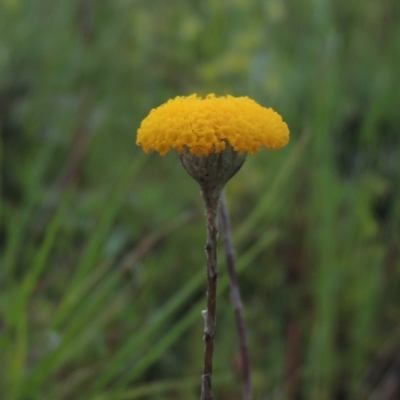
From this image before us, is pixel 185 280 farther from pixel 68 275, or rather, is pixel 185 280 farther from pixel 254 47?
pixel 254 47

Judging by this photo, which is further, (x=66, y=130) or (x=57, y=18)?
(x=57, y=18)

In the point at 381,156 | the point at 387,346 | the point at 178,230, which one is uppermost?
the point at 381,156

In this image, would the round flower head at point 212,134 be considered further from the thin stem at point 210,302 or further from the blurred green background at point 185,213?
the blurred green background at point 185,213

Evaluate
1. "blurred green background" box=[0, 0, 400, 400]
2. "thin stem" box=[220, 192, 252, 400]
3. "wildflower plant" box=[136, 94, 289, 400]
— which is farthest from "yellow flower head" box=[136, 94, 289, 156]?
"blurred green background" box=[0, 0, 400, 400]

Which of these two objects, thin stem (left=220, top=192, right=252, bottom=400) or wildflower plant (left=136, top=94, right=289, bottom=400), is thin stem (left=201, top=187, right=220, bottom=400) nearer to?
wildflower plant (left=136, top=94, right=289, bottom=400)

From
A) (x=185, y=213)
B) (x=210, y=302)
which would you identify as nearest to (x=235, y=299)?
(x=210, y=302)

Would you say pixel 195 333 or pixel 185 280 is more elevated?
pixel 185 280

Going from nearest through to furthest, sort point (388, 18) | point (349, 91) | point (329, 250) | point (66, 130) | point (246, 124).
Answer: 1. point (246, 124)
2. point (329, 250)
3. point (66, 130)
4. point (349, 91)
5. point (388, 18)

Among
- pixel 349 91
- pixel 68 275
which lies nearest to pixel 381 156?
pixel 349 91

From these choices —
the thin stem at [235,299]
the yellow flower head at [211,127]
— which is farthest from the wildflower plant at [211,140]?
the thin stem at [235,299]
